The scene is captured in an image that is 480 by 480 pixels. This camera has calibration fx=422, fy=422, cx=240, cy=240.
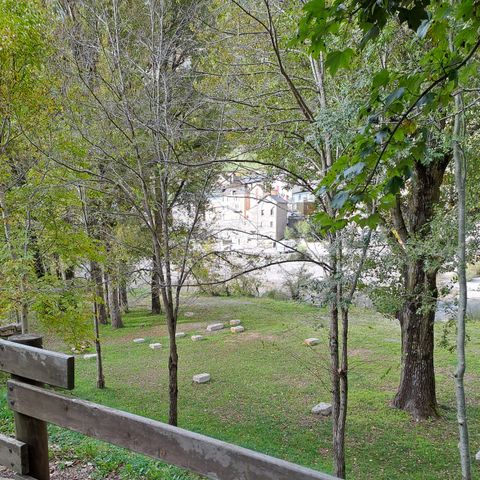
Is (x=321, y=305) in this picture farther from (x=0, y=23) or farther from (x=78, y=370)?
(x=78, y=370)

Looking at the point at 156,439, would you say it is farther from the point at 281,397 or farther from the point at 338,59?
the point at 281,397

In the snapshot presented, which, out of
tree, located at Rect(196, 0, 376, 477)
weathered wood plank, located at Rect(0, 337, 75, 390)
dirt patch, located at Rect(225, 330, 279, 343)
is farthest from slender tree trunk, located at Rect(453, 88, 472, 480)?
dirt patch, located at Rect(225, 330, 279, 343)

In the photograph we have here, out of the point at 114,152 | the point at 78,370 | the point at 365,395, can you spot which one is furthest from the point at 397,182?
the point at 78,370

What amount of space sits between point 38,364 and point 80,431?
368mm

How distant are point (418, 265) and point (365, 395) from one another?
384 centimetres

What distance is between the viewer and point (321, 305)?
4.68m

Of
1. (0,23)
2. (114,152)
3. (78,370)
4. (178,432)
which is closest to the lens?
(178,432)

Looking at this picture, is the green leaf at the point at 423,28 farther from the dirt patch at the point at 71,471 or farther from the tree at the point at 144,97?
the tree at the point at 144,97

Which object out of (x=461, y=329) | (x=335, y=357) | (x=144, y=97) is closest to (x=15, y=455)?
(x=461, y=329)

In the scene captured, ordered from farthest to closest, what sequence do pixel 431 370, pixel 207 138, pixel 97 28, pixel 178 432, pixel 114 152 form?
pixel 431 370, pixel 207 138, pixel 114 152, pixel 97 28, pixel 178 432

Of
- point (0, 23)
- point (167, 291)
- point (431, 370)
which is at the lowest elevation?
point (431, 370)

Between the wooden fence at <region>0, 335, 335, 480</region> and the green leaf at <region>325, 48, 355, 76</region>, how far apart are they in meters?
1.32

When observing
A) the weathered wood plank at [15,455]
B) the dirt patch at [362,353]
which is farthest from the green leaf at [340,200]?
the dirt patch at [362,353]

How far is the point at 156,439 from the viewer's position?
1739 mm
